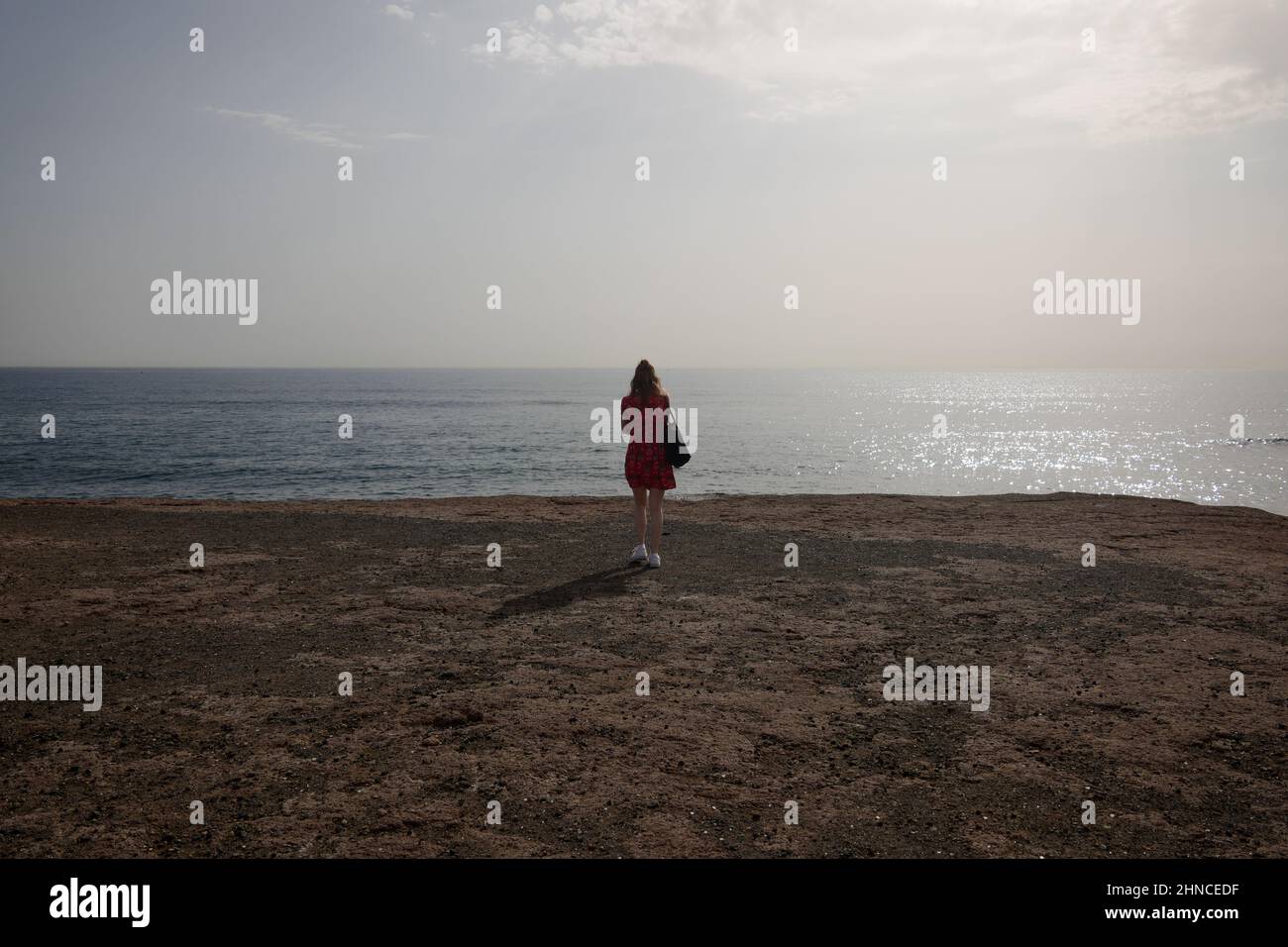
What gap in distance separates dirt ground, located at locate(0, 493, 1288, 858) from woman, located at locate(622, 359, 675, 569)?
70 centimetres

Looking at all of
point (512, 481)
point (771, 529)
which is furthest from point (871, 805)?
point (512, 481)

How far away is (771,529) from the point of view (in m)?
12.5

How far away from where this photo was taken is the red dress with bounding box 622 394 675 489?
9508mm

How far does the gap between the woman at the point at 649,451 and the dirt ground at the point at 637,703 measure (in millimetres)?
698

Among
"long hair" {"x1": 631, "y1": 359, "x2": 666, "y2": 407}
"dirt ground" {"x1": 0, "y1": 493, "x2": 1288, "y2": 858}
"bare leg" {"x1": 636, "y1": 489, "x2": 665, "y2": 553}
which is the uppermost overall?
"long hair" {"x1": 631, "y1": 359, "x2": 666, "y2": 407}

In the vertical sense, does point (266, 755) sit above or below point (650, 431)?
below

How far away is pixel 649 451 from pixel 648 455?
0.05m

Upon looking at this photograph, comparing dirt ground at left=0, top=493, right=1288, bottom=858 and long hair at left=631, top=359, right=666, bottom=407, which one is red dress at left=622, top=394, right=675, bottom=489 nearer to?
long hair at left=631, top=359, right=666, bottom=407

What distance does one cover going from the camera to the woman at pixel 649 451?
9.48 m

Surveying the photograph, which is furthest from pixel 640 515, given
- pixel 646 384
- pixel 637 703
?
pixel 637 703

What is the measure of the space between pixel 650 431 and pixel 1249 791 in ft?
21.2

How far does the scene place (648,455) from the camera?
31.7ft

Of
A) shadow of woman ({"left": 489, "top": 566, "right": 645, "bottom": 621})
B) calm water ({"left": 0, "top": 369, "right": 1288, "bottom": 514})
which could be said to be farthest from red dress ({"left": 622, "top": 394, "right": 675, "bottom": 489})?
calm water ({"left": 0, "top": 369, "right": 1288, "bottom": 514})
